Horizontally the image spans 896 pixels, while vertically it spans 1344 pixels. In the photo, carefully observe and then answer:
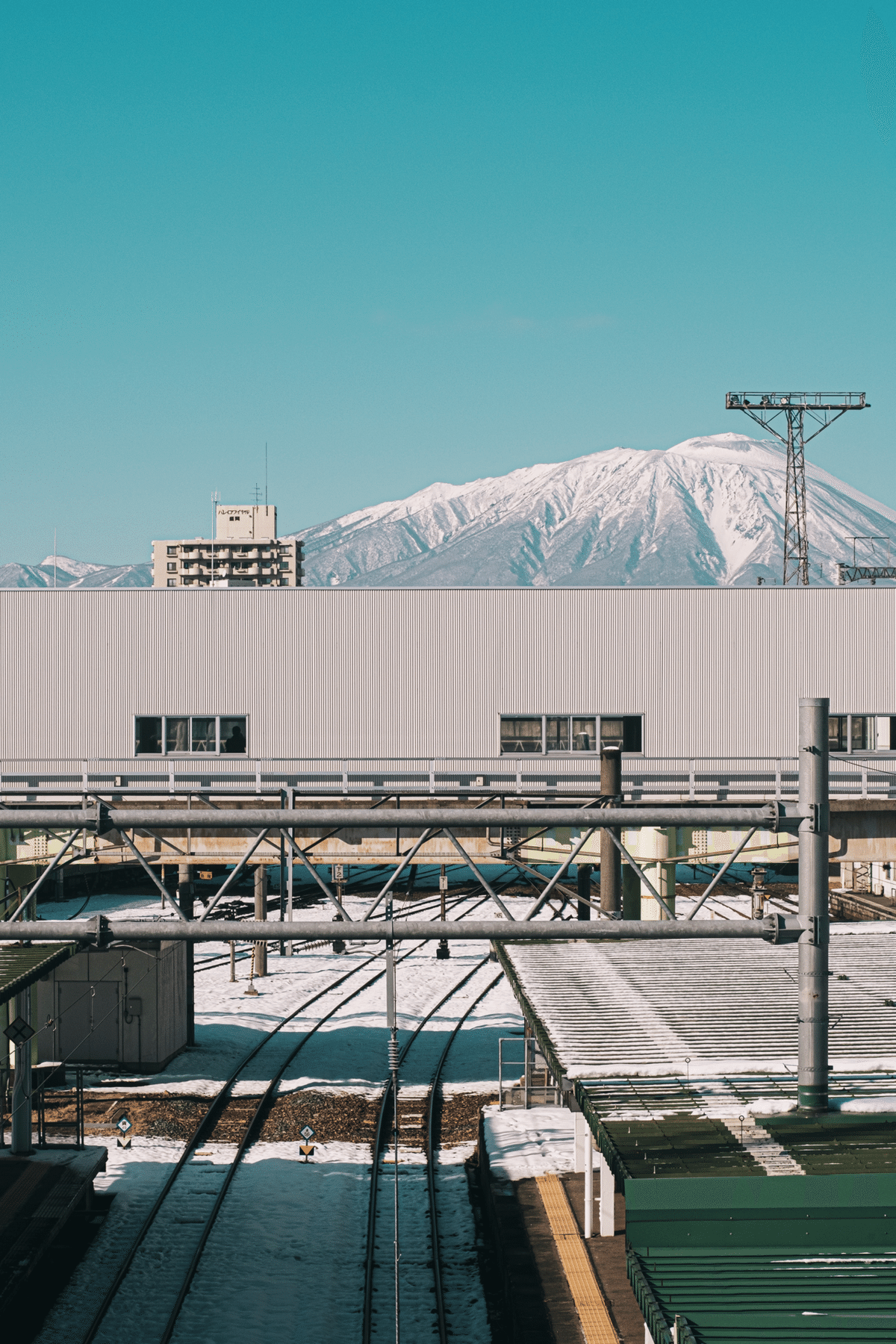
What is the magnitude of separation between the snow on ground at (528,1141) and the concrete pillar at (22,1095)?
7.20m

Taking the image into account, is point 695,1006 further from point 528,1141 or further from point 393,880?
point 393,880

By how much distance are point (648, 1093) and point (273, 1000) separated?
2053cm

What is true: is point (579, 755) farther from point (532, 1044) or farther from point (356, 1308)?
point (356, 1308)

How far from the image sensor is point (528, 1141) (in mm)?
21672

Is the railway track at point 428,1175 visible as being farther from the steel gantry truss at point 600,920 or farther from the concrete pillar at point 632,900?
the concrete pillar at point 632,900

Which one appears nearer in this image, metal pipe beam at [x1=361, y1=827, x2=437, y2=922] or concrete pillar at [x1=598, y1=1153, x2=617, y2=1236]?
metal pipe beam at [x1=361, y1=827, x2=437, y2=922]

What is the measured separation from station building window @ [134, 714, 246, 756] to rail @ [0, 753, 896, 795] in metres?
0.38

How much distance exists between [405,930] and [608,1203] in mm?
5490

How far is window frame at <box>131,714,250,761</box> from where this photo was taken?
33.9 meters

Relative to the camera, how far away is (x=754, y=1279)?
10.7 metres

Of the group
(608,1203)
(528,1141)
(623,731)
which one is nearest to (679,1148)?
(608,1203)

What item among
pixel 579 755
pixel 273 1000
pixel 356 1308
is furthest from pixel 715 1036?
pixel 273 1000

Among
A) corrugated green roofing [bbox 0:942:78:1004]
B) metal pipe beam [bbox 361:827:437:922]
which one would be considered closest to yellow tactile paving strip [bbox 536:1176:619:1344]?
metal pipe beam [bbox 361:827:437:922]

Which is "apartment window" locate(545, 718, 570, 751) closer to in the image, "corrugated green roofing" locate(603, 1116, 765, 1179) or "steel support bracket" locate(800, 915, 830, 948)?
"steel support bracket" locate(800, 915, 830, 948)
